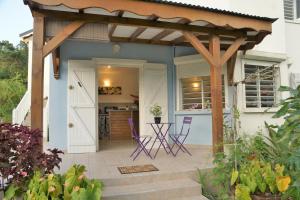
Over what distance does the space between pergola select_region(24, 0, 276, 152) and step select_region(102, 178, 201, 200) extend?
3.73ft

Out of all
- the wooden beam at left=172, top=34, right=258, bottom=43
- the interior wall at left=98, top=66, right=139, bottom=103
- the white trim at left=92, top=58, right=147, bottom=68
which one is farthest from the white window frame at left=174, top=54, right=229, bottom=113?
the interior wall at left=98, top=66, right=139, bottom=103

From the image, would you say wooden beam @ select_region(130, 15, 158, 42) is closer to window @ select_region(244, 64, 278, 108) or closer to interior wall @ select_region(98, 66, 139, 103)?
window @ select_region(244, 64, 278, 108)

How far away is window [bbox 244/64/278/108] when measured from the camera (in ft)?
23.2

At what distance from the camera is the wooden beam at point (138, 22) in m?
4.30

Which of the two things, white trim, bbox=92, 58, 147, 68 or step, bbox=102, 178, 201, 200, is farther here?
white trim, bbox=92, 58, 147, 68

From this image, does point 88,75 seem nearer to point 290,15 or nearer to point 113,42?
point 113,42

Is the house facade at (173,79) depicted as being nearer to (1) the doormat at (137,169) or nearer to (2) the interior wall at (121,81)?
(1) the doormat at (137,169)

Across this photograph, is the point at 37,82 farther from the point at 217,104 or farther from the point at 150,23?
the point at 217,104

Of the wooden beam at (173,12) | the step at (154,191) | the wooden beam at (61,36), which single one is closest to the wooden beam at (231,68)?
the wooden beam at (173,12)

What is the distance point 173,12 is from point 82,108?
3.46 metres

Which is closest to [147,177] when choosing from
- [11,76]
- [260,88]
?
[260,88]

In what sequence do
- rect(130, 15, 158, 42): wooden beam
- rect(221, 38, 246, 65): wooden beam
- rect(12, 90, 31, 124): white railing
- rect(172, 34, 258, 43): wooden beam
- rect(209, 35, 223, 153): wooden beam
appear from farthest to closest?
rect(12, 90, 31, 124): white railing → rect(172, 34, 258, 43): wooden beam → rect(130, 15, 158, 42): wooden beam → rect(221, 38, 246, 65): wooden beam → rect(209, 35, 223, 153): wooden beam

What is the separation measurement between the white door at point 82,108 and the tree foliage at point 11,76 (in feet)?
18.8

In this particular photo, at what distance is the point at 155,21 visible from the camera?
492 centimetres
